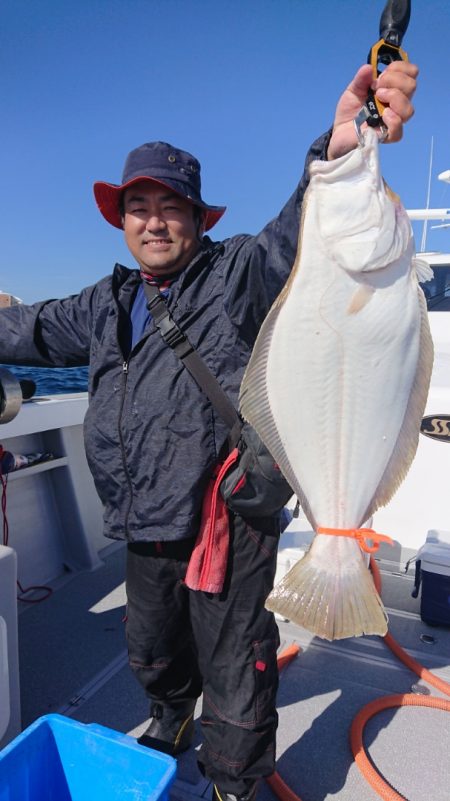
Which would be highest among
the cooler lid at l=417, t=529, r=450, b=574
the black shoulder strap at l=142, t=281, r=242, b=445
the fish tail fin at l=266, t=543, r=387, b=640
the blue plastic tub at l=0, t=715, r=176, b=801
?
the black shoulder strap at l=142, t=281, r=242, b=445

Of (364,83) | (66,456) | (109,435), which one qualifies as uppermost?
(364,83)

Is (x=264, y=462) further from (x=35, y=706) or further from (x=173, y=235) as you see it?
(x=35, y=706)

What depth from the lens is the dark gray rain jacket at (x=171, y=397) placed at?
1.79 m

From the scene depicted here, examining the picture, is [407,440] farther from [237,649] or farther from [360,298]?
[237,649]

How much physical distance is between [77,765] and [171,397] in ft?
3.96

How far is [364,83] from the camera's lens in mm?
1370

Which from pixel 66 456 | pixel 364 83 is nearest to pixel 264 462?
pixel 364 83

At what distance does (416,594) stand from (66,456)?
265 cm

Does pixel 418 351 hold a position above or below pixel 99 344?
below

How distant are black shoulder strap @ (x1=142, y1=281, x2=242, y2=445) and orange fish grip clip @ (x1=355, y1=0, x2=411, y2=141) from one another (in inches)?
31.9

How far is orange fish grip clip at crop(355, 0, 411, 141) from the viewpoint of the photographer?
1327 mm

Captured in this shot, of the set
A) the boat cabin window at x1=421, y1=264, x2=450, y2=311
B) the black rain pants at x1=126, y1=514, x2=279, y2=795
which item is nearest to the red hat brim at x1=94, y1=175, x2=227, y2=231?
the black rain pants at x1=126, y1=514, x2=279, y2=795

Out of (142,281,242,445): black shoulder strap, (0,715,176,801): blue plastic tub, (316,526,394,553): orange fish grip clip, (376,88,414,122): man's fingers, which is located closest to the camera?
(376,88,414,122): man's fingers

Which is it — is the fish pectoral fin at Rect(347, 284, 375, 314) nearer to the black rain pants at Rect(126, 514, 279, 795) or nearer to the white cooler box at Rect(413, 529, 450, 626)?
the black rain pants at Rect(126, 514, 279, 795)
